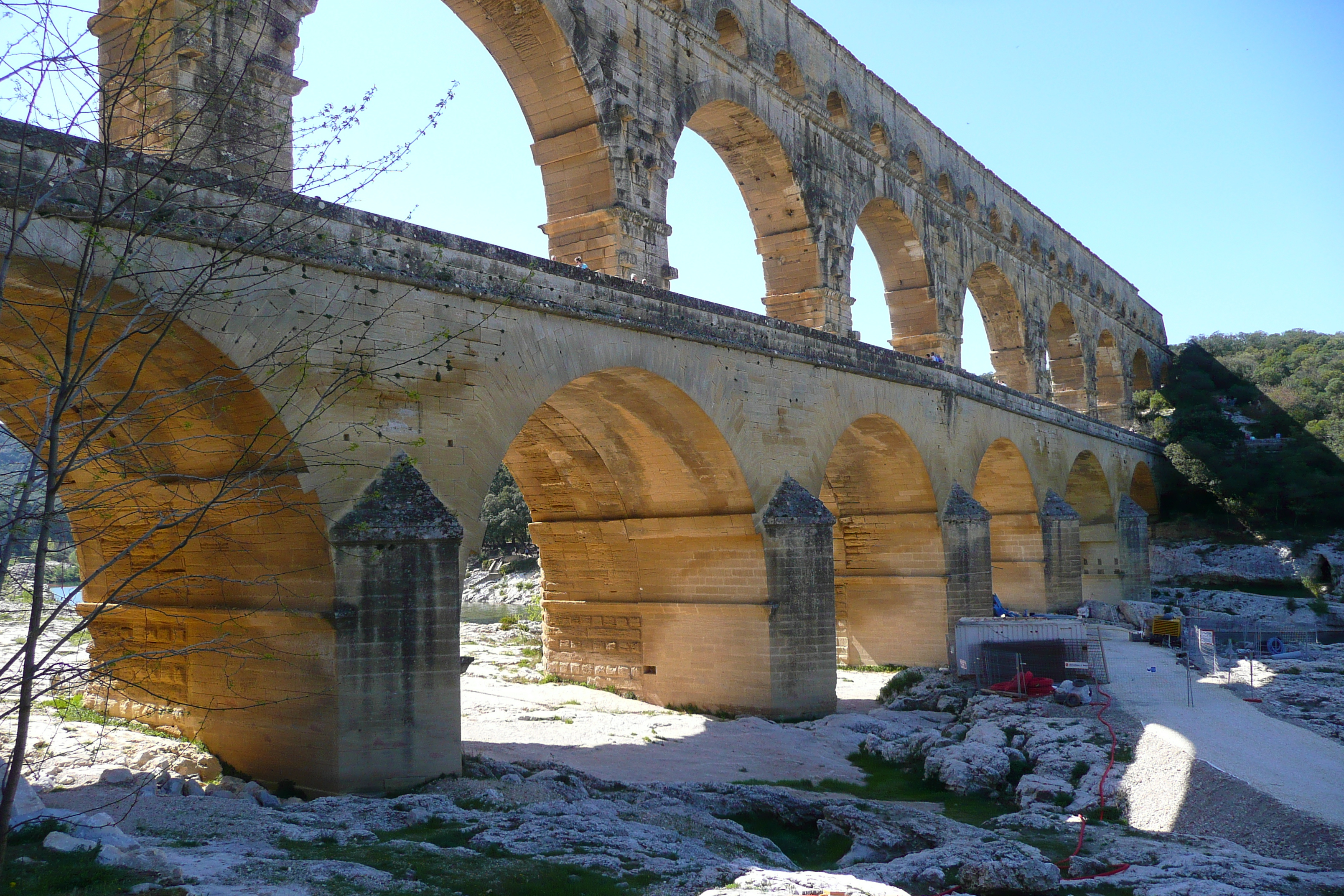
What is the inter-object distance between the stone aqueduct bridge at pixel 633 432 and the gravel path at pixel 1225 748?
368cm

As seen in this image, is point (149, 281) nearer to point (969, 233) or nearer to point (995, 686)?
point (995, 686)

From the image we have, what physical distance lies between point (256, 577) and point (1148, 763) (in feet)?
26.4

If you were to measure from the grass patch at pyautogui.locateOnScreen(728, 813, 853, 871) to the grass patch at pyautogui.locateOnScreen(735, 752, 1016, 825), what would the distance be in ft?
2.21

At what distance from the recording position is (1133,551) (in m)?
28.7

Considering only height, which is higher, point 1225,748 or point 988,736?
point 1225,748

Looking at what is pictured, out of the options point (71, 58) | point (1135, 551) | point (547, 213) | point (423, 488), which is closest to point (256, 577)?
point (423, 488)

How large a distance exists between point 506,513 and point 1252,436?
93.9 feet

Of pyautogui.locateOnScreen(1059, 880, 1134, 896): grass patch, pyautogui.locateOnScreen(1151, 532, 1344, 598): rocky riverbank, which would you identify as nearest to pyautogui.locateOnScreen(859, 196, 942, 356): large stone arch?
pyautogui.locateOnScreen(1059, 880, 1134, 896): grass patch

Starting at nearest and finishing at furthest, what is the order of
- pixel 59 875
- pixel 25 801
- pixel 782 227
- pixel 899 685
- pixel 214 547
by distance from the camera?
pixel 59 875
pixel 25 801
pixel 214 547
pixel 899 685
pixel 782 227

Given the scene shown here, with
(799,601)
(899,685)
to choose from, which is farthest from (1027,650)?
(799,601)

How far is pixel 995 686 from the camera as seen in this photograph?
1422 centimetres

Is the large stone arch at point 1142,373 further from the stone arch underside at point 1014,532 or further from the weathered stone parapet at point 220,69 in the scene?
the weathered stone parapet at point 220,69

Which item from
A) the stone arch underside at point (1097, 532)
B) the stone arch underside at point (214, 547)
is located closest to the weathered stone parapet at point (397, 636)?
the stone arch underside at point (214, 547)

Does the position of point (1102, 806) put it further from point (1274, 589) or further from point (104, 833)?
point (1274, 589)
